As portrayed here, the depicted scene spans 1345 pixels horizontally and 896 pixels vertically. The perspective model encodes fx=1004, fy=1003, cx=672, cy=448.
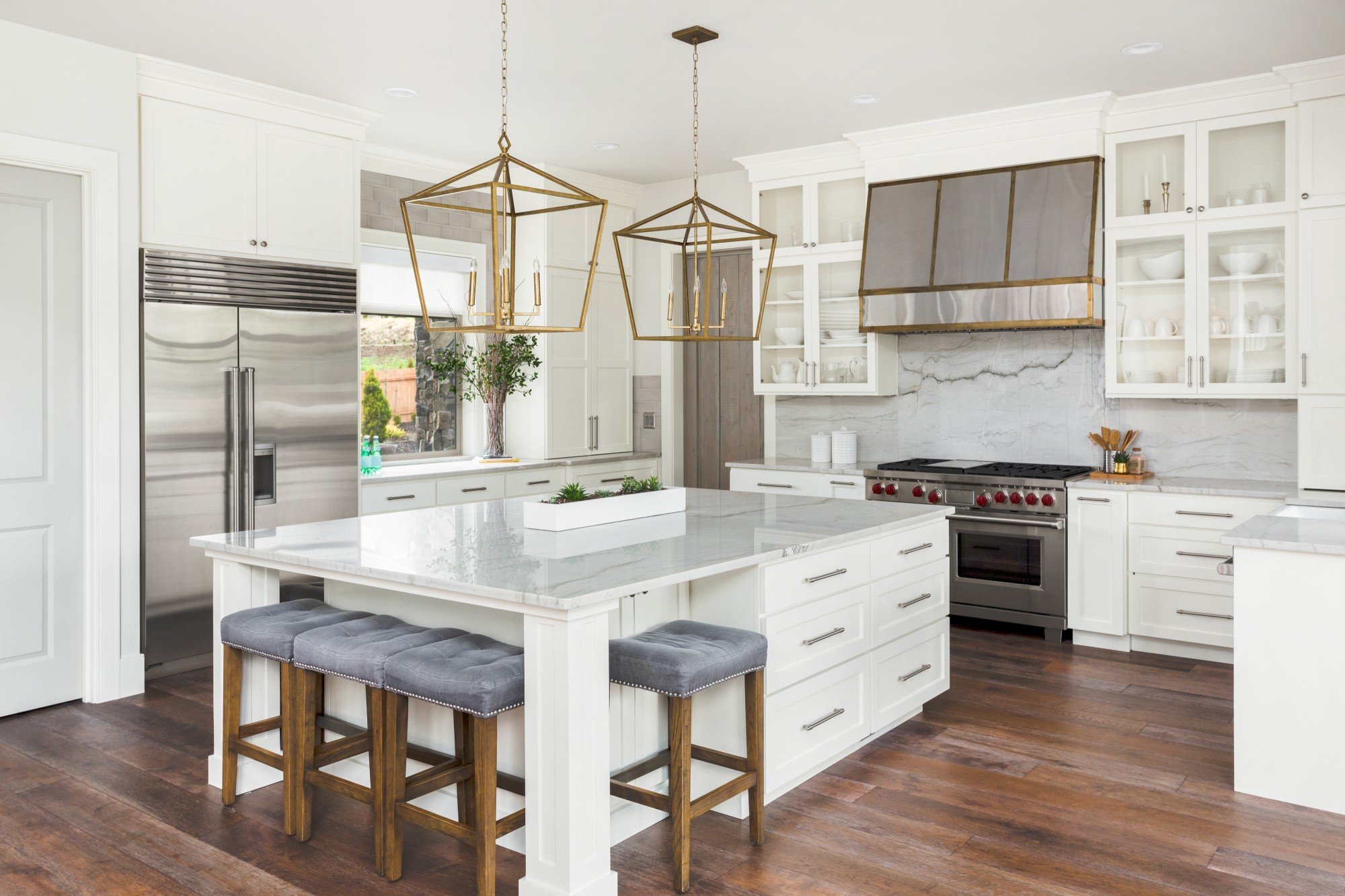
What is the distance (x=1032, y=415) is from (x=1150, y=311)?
844 millimetres

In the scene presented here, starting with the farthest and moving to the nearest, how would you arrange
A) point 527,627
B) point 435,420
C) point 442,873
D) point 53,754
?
point 435,420 < point 53,754 < point 442,873 < point 527,627

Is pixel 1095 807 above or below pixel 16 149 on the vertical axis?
below

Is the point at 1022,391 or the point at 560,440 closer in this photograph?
the point at 1022,391

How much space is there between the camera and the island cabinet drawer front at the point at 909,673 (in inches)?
141

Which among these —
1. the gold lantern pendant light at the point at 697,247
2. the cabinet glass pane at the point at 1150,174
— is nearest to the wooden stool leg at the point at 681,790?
the gold lantern pendant light at the point at 697,247

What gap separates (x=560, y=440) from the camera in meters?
6.50

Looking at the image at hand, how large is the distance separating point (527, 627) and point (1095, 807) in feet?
6.30

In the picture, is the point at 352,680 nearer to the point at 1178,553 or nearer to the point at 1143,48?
the point at 1178,553

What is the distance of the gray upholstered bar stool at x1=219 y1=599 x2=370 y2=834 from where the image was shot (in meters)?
2.87

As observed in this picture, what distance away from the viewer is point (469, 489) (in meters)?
5.74

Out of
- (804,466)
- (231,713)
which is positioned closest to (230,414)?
(231,713)

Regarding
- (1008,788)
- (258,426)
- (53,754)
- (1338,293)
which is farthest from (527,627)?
(1338,293)

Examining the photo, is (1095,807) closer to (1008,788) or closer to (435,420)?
(1008,788)

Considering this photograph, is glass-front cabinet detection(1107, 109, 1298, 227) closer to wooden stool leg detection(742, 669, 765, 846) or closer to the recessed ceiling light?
the recessed ceiling light
